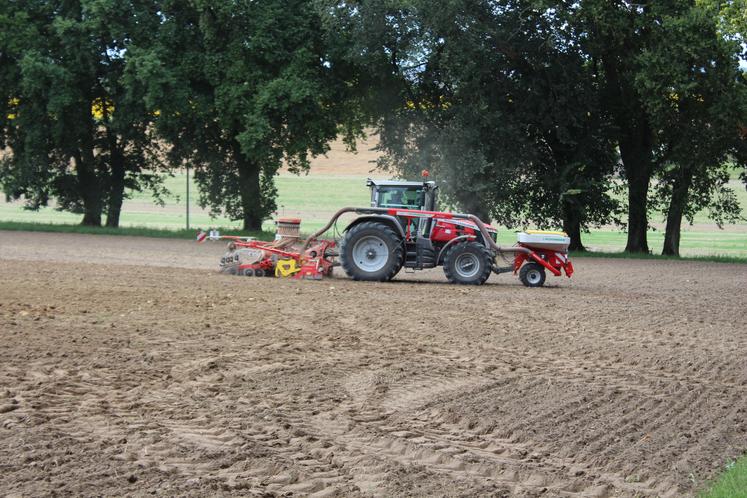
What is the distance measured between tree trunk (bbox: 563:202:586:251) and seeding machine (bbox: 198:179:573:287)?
1272 cm

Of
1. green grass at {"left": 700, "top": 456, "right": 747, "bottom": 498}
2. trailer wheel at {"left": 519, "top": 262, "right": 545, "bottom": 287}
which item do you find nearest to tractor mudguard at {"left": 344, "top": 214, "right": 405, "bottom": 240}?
trailer wheel at {"left": 519, "top": 262, "right": 545, "bottom": 287}

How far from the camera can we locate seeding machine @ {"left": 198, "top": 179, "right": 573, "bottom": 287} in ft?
65.3

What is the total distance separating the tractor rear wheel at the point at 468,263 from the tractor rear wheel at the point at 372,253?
3.33ft

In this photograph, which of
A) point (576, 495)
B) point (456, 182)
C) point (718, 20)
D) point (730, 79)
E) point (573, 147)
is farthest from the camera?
point (573, 147)

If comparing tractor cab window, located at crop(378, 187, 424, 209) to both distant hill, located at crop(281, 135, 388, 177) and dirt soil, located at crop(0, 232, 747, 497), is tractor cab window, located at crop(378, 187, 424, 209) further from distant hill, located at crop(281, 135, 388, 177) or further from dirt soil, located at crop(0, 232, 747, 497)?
distant hill, located at crop(281, 135, 388, 177)

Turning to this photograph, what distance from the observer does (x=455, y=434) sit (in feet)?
27.2

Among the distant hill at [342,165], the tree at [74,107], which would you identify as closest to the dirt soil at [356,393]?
the tree at [74,107]

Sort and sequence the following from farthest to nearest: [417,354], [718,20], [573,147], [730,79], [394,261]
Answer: [573,147] < [730,79] < [718,20] < [394,261] < [417,354]

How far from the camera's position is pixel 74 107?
35062mm

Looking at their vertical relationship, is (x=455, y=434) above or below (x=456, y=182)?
below

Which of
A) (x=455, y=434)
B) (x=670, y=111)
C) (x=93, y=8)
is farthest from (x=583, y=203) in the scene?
(x=455, y=434)

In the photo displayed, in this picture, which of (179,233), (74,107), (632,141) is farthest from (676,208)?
(74,107)

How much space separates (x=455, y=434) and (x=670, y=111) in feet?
74.1

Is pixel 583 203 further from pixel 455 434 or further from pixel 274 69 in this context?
pixel 455 434
